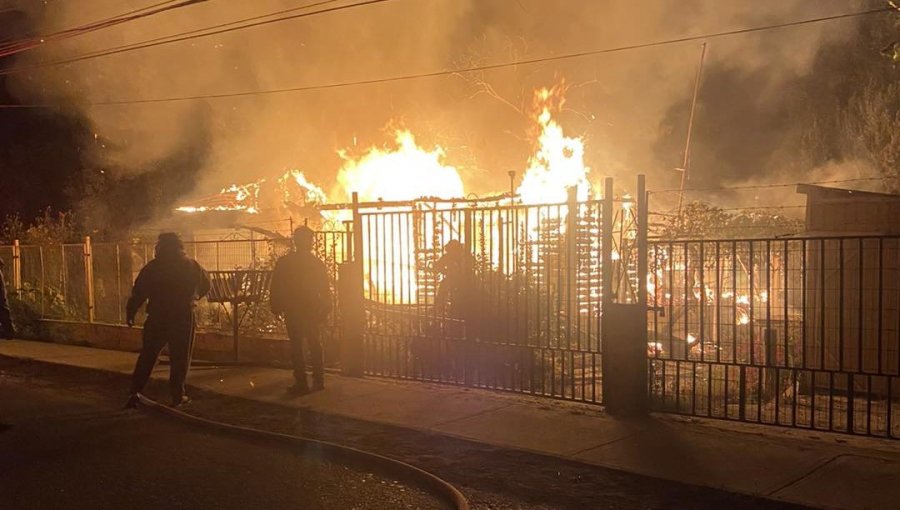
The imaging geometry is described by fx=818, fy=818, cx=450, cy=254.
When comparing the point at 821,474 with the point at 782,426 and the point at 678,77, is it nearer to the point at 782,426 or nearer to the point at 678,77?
the point at 782,426

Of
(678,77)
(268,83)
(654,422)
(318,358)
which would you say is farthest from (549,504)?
(678,77)

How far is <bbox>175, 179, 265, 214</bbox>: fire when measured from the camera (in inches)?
956

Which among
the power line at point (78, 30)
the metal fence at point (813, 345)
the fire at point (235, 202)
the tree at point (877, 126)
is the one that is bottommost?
the metal fence at point (813, 345)

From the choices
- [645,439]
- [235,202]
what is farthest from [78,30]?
[645,439]

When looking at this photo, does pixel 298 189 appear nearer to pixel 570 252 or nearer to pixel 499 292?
pixel 499 292

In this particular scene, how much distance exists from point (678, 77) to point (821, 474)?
24463mm

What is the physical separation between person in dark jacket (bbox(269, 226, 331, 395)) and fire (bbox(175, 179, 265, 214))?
14.8 m

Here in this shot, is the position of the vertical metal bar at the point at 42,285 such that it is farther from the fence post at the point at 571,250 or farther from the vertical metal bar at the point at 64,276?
the fence post at the point at 571,250

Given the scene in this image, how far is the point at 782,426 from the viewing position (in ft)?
22.8

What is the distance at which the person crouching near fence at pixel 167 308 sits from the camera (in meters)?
8.66

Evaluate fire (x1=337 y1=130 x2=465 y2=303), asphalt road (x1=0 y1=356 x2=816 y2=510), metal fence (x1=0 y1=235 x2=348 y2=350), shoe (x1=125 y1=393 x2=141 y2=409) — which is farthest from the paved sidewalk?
fire (x1=337 y1=130 x2=465 y2=303)

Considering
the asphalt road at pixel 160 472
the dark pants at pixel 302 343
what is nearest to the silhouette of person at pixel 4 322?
the asphalt road at pixel 160 472

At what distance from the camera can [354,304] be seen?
9914 mm

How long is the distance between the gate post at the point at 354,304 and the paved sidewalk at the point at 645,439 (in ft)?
0.90
